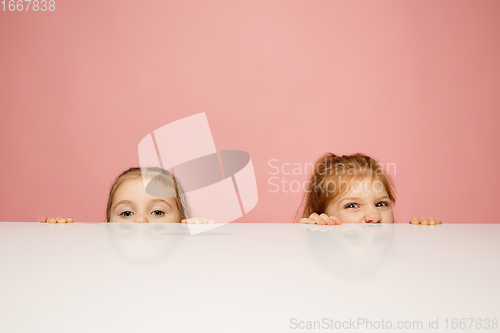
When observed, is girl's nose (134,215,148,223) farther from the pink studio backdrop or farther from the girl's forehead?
the pink studio backdrop

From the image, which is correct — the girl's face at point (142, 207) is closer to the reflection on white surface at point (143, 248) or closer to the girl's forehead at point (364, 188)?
the girl's forehead at point (364, 188)

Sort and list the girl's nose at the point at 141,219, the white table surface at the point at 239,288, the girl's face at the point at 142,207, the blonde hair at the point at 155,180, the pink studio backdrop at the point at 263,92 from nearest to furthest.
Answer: the white table surface at the point at 239,288 → the girl's nose at the point at 141,219 → the girl's face at the point at 142,207 → the blonde hair at the point at 155,180 → the pink studio backdrop at the point at 263,92

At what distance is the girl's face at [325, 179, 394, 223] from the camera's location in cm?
102

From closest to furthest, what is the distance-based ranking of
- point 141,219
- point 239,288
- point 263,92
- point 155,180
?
point 239,288, point 141,219, point 155,180, point 263,92

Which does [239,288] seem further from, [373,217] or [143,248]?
[373,217]

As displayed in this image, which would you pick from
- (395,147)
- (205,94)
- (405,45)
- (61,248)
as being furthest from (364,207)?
(405,45)

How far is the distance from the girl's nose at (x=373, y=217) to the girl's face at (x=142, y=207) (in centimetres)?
57

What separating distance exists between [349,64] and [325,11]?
32 cm

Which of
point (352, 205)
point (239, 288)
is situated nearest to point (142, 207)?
point (352, 205)

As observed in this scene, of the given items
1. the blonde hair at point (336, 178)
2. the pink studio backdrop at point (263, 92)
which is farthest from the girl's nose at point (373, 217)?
the pink studio backdrop at point (263, 92)

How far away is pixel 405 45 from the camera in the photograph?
1.81m

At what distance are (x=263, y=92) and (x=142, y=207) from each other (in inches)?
38.5

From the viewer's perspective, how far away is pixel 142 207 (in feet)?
3.38

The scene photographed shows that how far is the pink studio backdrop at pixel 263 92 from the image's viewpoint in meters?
1.74
